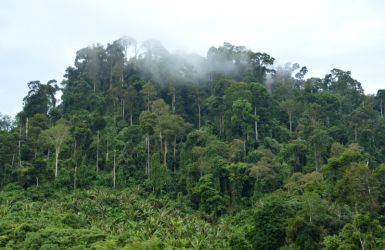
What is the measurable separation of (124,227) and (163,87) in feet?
118

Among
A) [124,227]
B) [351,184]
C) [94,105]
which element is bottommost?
[124,227]

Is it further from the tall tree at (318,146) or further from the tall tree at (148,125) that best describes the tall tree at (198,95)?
the tall tree at (318,146)

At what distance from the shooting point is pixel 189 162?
40688 millimetres

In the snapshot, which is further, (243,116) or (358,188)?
(243,116)

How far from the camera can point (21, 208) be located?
30172 mm

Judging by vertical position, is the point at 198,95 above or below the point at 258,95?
above

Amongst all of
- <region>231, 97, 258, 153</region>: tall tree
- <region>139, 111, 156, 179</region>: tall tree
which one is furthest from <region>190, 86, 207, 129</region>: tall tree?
<region>139, 111, 156, 179</region>: tall tree

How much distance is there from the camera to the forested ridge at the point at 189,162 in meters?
21.4

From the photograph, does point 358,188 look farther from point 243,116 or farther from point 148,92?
point 148,92

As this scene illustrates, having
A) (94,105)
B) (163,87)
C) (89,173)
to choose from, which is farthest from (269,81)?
(89,173)

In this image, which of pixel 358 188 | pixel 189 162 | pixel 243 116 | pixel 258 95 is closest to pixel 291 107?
pixel 258 95

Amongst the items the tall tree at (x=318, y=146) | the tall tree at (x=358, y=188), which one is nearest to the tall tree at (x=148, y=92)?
the tall tree at (x=318, y=146)

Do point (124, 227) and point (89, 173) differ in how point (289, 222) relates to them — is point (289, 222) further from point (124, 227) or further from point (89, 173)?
point (89, 173)

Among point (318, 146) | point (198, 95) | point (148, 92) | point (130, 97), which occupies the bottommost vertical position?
point (318, 146)
